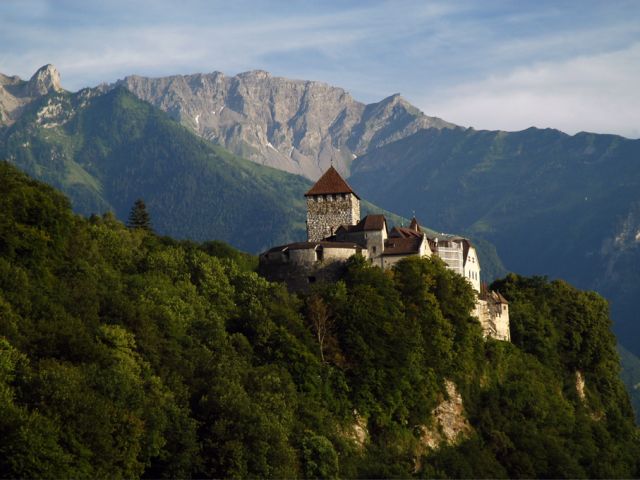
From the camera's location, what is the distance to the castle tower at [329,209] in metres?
120

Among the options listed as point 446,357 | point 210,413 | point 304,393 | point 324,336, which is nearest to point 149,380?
point 210,413

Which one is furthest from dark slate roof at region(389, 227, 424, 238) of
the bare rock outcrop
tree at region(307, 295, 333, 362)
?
tree at region(307, 295, 333, 362)

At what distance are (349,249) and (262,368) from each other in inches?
863

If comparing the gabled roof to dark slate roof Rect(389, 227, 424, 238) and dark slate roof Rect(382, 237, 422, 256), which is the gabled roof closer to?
dark slate roof Rect(389, 227, 424, 238)

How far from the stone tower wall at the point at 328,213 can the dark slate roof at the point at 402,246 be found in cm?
1062

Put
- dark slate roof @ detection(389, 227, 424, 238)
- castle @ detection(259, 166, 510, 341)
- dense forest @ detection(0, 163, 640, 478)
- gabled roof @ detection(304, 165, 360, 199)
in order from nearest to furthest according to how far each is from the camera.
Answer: dense forest @ detection(0, 163, 640, 478)
castle @ detection(259, 166, 510, 341)
dark slate roof @ detection(389, 227, 424, 238)
gabled roof @ detection(304, 165, 360, 199)

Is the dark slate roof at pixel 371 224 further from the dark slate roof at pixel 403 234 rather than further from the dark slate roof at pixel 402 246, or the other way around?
the dark slate roof at pixel 403 234

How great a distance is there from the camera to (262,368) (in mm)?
85875

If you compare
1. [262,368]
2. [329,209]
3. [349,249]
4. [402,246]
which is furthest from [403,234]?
[262,368]

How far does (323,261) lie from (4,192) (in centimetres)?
2967

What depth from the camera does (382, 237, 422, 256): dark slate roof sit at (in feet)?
355

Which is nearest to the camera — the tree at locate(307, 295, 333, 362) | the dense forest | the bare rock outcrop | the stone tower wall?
the dense forest

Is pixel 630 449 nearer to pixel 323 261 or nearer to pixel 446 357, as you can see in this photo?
pixel 446 357

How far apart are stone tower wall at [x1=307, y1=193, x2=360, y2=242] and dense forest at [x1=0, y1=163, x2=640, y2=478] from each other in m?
8.37
